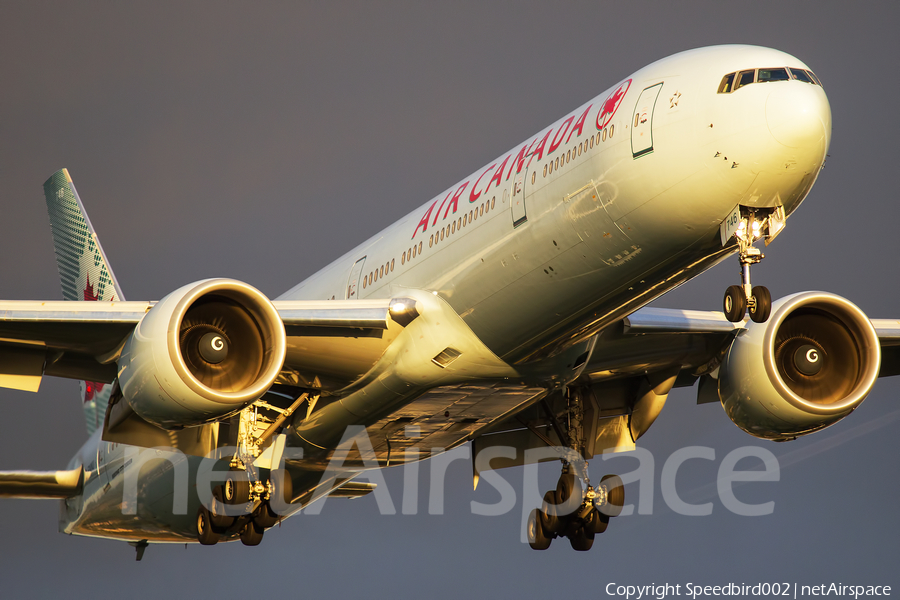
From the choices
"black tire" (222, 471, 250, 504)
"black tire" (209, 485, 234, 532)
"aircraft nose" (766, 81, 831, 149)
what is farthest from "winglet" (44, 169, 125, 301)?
"aircraft nose" (766, 81, 831, 149)

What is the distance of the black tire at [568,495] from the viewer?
924 inches

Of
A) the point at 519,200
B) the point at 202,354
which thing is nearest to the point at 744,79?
the point at 519,200

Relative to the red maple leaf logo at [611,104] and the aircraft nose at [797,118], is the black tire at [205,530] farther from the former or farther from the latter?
the aircraft nose at [797,118]

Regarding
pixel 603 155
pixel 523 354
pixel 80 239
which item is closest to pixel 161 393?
pixel 523 354

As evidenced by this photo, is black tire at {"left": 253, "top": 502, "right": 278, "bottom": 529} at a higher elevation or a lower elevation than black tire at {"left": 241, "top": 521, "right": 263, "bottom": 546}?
higher

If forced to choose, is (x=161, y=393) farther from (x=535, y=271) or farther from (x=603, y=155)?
(x=603, y=155)

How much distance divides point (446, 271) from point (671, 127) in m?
4.62

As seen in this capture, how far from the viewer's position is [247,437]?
68.6 feet

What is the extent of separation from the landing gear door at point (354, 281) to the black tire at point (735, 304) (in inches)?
306

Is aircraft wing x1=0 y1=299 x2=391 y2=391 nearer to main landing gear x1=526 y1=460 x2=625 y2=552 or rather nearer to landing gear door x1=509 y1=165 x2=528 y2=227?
landing gear door x1=509 y1=165 x2=528 y2=227

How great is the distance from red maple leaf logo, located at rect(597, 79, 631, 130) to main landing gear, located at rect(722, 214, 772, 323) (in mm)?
2456

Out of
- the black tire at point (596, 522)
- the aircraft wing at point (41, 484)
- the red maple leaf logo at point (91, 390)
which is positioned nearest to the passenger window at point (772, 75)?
the black tire at point (596, 522)

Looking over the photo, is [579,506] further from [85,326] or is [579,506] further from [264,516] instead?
[85,326]

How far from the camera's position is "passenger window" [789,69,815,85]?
15.1 m
